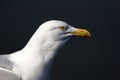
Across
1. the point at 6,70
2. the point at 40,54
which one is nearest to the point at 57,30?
the point at 40,54

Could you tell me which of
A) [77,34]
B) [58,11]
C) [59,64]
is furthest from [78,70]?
[77,34]

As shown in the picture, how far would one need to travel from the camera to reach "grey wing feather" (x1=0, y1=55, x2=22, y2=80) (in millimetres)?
3369

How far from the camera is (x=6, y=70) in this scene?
11.1ft

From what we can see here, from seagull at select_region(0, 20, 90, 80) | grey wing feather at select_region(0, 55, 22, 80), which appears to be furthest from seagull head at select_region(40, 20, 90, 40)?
grey wing feather at select_region(0, 55, 22, 80)

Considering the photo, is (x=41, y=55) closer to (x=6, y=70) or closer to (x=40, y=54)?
(x=40, y=54)

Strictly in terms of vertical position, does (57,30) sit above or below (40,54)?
above

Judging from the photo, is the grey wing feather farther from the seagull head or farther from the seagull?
the seagull head

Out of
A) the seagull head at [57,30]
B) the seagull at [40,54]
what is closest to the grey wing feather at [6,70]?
the seagull at [40,54]

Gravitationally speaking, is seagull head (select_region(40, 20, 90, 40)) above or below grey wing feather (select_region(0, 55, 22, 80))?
above

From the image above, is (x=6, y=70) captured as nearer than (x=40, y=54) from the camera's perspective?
Yes

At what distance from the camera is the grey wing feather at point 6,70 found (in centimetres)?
337

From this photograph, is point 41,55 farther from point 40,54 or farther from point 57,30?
point 57,30

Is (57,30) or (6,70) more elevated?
(57,30)

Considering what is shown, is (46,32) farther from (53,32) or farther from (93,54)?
(93,54)
